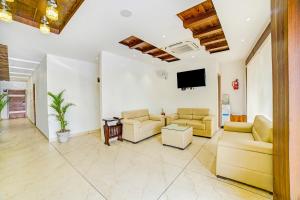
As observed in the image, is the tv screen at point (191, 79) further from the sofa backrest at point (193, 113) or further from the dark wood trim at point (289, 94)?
the dark wood trim at point (289, 94)

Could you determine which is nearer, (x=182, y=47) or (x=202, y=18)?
(x=202, y=18)

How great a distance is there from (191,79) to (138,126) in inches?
116

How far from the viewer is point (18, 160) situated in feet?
9.57

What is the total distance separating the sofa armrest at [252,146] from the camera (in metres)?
1.77

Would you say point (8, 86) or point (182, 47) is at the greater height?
point (182, 47)

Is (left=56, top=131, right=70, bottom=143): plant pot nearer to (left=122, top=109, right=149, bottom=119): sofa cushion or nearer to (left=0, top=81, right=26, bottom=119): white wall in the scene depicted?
(left=122, top=109, right=149, bottom=119): sofa cushion

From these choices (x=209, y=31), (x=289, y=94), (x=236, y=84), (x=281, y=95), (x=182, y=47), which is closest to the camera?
(x=289, y=94)

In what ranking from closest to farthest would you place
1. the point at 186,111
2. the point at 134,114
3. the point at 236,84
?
the point at 134,114 < the point at 186,111 < the point at 236,84

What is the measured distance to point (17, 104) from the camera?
9.86m

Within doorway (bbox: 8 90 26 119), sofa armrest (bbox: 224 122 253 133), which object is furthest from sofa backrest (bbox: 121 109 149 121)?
doorway (bbox: 8 90 26 119)

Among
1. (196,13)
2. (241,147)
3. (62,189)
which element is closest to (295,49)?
(241,147)

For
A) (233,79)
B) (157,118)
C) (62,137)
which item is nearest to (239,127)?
(157,118)

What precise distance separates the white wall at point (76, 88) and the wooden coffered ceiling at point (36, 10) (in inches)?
80.5

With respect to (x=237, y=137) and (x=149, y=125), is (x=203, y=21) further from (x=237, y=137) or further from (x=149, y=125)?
(x=149, y=125)
